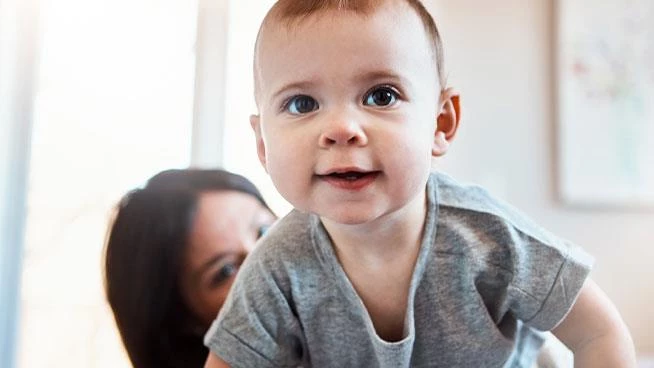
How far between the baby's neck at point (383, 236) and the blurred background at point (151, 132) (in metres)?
0.71

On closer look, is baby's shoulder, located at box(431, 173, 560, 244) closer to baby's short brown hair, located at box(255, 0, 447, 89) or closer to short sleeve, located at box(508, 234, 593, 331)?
short sleeve, located at box(508, 234, 593, 331)

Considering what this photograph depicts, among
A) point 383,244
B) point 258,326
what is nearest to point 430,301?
point 383,244

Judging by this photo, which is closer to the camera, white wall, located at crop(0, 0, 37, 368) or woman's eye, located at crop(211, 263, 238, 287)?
woman's eye, located at crop(211, 263, 238, 287)

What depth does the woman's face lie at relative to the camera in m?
1.07

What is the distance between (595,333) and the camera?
721mm

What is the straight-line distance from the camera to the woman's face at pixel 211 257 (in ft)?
3.52

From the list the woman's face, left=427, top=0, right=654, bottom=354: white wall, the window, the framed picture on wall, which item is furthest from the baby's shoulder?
the framed picture on wall

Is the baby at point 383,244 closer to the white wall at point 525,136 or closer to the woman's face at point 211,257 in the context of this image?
the woman's face at point 211,257

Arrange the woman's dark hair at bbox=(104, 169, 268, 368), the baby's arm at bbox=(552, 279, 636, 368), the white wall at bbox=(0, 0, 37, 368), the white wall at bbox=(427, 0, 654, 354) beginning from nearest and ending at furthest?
the baby's arm at bbox=(552, 279, 636, 368) < the woman's dark hair at bbox=(104, 169, 268, 368) < the white wall at bbox=(0, 0, 37, 368) < the white wall at bbox=(427, 0, 654, 354)

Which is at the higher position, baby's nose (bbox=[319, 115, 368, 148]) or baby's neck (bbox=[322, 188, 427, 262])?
baby's nose (bbox=[319, 115, 368, 148])

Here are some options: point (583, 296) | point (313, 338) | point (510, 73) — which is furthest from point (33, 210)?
point (510, 73)

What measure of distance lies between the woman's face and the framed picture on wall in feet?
3.82

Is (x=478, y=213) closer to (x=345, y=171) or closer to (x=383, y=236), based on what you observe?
(x=383, y=236)

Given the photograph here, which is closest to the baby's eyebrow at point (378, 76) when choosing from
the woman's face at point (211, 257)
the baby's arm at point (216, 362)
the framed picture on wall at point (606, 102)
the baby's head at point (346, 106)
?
the baby's head at point (346, 106)
